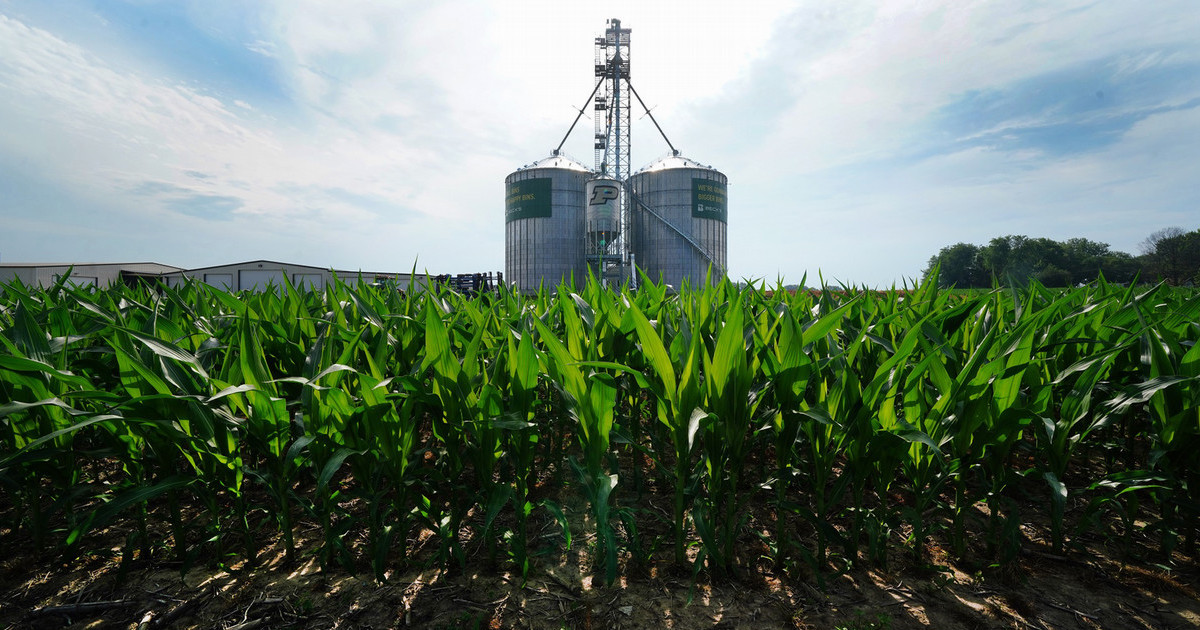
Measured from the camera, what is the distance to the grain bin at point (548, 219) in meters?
24.0

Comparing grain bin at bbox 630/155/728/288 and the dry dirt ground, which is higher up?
grain bin at bbox 630/155/728/288

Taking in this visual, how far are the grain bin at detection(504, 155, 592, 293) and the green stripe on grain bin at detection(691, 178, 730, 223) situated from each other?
5.39 m

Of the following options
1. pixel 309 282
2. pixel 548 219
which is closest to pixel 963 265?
pixel 548 219

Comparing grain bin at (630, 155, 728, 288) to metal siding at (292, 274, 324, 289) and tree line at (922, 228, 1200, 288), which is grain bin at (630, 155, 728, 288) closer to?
metal siding at (292, 274, 324, 289)

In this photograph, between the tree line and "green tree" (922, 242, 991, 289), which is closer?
the tree line

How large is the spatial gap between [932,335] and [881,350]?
0.81 feet

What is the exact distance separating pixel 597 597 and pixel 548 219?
Result: 23.4 meters

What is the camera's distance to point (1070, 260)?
183ft

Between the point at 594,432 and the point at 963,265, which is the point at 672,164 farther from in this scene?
Answer: the point at 963,265

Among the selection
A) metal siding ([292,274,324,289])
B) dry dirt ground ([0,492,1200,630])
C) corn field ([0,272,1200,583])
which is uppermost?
metal siding ([292,274,324,289])

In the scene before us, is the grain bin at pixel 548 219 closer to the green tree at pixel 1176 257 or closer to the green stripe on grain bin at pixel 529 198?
the green stripe on grain bin at pixel 529 198

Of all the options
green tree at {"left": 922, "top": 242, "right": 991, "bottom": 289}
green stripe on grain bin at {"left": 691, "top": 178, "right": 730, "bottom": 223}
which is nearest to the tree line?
green tree at {"left": 922, "top": 242, "right": 991, "bottom": 289}

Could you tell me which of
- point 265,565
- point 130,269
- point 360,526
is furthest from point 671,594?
point 130,269

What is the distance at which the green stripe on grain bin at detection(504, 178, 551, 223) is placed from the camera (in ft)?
78.8
